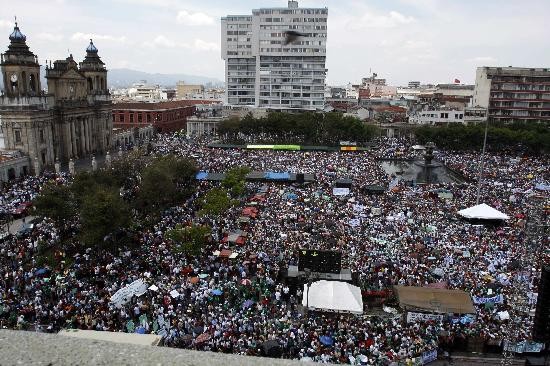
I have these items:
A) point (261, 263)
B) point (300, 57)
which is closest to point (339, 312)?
point (261, 263)

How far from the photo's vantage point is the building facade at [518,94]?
81.8 metres

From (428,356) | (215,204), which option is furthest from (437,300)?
(215,204)

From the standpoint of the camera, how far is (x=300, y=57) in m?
103

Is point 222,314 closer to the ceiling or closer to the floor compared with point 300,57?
closer to the floor

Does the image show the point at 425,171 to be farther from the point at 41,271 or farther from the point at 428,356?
the point at 41,271

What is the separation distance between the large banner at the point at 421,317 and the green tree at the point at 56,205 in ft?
73.3

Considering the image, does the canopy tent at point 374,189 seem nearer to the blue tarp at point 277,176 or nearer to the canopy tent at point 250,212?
the blue tarp at point 277,176

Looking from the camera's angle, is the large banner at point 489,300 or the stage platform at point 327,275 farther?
the stage platform at point 327,275

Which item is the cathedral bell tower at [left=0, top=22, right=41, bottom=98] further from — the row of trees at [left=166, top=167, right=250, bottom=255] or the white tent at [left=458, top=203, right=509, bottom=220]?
the white tent at [left=458, top=203, right=509, bottom=220]

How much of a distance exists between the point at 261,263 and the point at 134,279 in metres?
6.66

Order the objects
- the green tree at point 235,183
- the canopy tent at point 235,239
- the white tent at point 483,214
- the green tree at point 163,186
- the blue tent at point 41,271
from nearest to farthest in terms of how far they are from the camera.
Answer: the blue tent at point 41,271
the canopy tent at point 235,239
the white tent at point 483,214
the green tree at point 163,186
the green tree at point 235,183

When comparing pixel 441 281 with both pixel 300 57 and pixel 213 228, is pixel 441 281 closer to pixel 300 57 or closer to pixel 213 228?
pixel 213 228

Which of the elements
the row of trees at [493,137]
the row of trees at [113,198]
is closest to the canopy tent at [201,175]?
the row of trees at [113,198]

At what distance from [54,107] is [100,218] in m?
39.8
